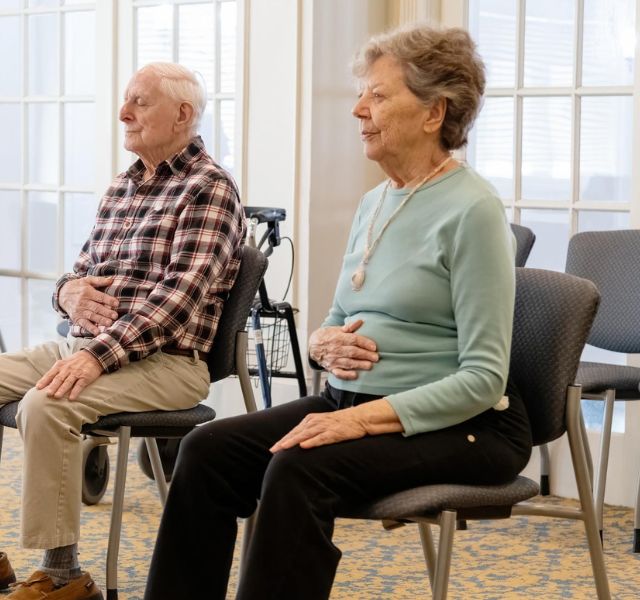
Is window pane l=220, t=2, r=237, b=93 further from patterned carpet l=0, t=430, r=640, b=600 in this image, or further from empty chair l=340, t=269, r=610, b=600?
empty chair l=340, t=269, r=610, b=600

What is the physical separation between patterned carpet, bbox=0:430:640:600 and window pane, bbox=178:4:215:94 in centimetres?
168

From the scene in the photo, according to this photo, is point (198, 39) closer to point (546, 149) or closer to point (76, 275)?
point (546, 149)

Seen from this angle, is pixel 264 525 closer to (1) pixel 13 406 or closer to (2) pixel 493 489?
(2) pixel 493 489

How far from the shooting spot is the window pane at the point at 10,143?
507cm

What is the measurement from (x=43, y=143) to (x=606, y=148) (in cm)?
244

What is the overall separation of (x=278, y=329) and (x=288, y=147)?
0.63m

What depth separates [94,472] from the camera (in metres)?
3.56

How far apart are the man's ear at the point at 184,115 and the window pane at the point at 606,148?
1.39m

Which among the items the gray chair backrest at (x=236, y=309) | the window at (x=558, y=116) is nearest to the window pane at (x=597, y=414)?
the window at (x=558, y=116)

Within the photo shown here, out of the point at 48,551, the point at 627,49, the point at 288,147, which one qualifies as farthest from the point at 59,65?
the point at 48,551

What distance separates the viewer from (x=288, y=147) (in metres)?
4.07

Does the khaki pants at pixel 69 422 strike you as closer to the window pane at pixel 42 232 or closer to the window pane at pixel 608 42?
the window pane at pixel 608 42

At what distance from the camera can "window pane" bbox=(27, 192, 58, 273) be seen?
4.98 m

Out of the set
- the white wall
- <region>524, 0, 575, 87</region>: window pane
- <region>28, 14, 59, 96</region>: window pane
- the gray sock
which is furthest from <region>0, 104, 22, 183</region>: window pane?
the gray sock
